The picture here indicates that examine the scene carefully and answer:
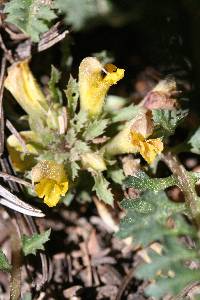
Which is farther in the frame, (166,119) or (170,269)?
(166,119)

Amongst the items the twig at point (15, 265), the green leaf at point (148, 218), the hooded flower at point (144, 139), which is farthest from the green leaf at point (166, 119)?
the twig at point (15, 265)

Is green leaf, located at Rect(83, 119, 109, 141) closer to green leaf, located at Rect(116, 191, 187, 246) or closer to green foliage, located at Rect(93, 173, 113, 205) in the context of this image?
green foliage, located at Rect(93, 173, 113, 205)

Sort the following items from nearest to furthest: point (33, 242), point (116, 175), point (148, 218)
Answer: point (148, 218)
point (33, 242)
point (116, 175)

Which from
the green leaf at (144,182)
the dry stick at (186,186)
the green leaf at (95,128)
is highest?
the green leaf at (95,128)

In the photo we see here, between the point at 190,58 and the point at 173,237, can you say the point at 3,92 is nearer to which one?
the point at 190,58

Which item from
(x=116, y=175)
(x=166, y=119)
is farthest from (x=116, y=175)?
(x=166, y=119)

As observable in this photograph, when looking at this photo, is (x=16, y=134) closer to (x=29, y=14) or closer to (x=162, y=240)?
(x=29, y=14)

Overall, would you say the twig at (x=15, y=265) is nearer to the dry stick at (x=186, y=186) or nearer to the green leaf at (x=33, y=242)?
the green leaf at (x=33, y=242)
